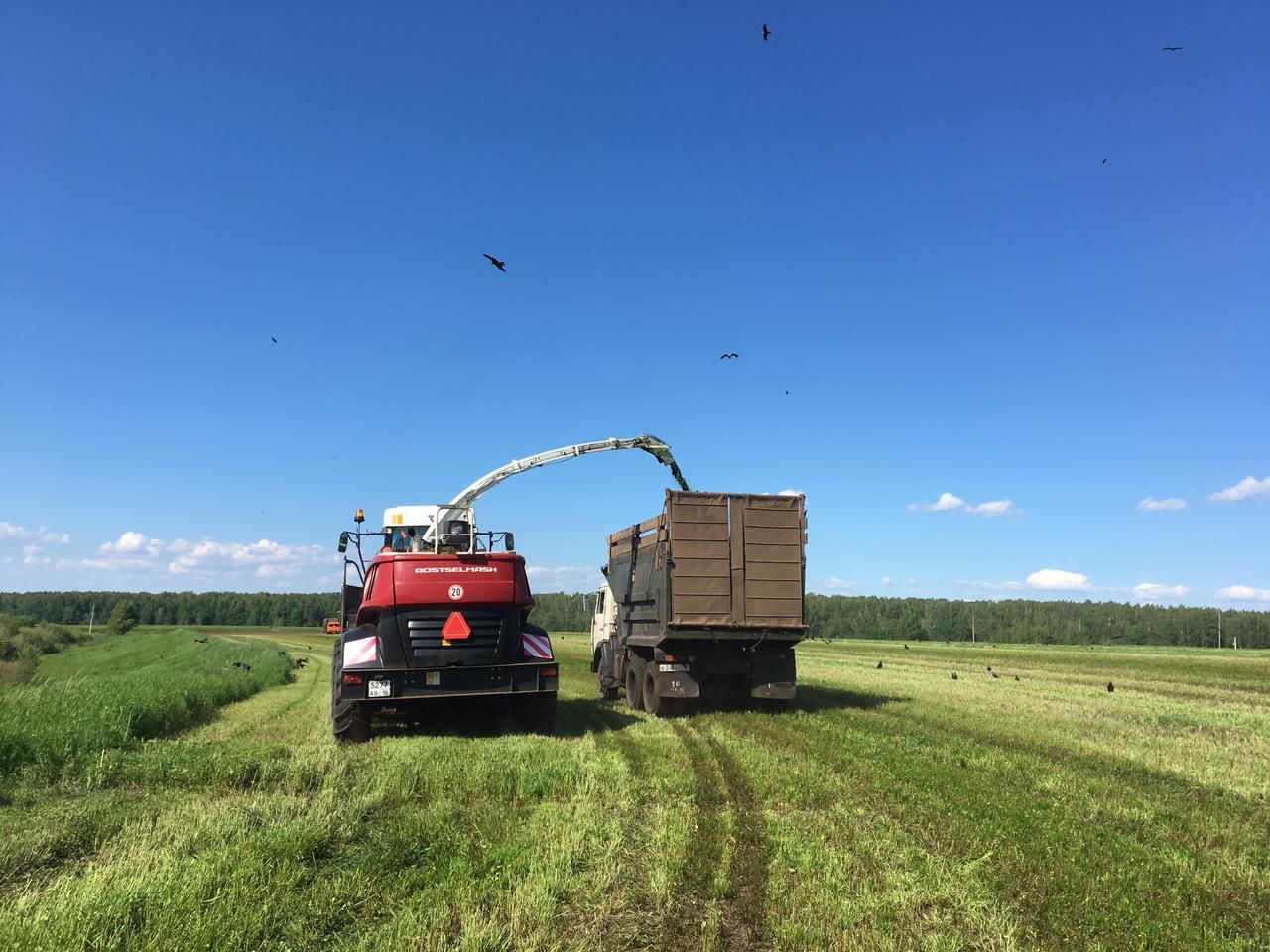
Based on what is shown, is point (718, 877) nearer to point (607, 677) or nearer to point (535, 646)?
point (535, 646)

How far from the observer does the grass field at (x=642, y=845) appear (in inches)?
183

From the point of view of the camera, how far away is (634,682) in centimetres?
1675

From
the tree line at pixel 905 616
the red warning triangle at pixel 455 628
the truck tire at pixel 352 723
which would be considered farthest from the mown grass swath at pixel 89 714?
the tree line at pixel 905 616

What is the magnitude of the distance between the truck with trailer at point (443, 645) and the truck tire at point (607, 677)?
6768mm

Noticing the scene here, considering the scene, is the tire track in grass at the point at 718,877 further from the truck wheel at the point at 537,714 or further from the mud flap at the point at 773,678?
the mud flap at the point at 773,678

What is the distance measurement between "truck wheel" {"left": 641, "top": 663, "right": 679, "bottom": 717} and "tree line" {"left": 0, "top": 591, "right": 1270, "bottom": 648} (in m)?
83.2

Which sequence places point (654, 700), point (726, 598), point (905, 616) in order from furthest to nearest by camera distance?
point (905, 616), point (654, 700), point (726, 598)

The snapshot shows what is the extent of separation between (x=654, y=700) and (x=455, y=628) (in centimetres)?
513

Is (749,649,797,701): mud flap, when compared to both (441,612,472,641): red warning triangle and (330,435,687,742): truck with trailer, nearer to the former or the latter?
(330,435,687,742): truck with trailer

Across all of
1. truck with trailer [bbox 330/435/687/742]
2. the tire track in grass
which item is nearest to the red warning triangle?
truck with trailer [bbox 330/435/687/742]

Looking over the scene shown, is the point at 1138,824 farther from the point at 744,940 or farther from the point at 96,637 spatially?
the point at 96,637

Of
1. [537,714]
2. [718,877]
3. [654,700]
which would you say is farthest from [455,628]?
[718,877]

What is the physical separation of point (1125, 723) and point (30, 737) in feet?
53.9

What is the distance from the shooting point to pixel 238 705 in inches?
767
